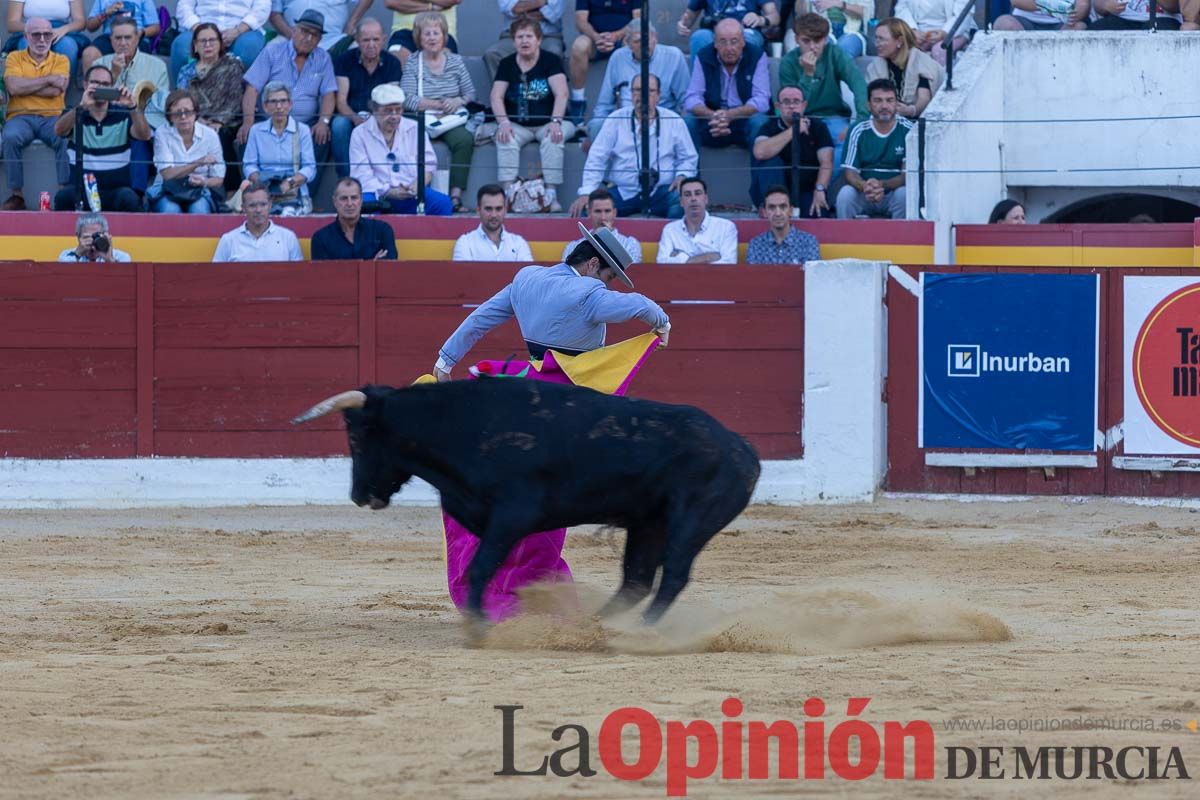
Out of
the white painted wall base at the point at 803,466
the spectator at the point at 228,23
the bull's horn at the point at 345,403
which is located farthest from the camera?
the spectator at the point at 228,23

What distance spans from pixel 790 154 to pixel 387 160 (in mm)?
2719

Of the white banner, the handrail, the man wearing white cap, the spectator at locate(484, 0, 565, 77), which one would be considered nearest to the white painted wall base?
the white banner

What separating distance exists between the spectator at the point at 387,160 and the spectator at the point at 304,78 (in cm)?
43

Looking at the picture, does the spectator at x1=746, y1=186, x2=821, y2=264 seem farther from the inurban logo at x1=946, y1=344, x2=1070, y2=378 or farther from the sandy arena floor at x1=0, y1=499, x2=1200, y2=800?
the sandy arena floor at x1=0, y1=499, x2=1200, y2=800

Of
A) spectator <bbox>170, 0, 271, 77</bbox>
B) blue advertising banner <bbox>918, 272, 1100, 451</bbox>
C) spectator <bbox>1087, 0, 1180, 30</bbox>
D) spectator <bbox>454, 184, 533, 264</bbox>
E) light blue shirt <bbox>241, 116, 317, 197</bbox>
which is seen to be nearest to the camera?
blue advertising banner <bbox>918, 272, 1100, 451</bbox>

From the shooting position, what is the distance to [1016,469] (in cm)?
1049

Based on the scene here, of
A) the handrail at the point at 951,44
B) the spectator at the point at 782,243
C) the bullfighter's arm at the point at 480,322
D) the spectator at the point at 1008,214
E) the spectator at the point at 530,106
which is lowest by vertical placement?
the bullfighter's arm at the point at 480,322

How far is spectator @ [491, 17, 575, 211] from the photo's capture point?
12.0 meters

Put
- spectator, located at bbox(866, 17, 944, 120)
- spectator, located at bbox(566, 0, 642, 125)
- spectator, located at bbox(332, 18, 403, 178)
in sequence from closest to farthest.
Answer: spectator, located at bbox(332, 18, 403, 178) → spectator, located at bbox(866, 17, 944, 120) → spectator, located at bbox(566, 0, 642, 125)

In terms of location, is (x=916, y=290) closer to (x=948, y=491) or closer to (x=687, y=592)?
(x=948, y=491)

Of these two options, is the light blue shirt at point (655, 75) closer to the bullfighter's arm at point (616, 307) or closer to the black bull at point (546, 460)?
the bullfighter's arm at point (616, 307)

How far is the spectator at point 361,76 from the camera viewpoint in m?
11.8

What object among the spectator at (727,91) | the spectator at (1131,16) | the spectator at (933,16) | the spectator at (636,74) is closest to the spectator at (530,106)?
the spectator at (636,74)

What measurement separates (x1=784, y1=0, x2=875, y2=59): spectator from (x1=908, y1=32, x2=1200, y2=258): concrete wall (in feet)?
2.65
